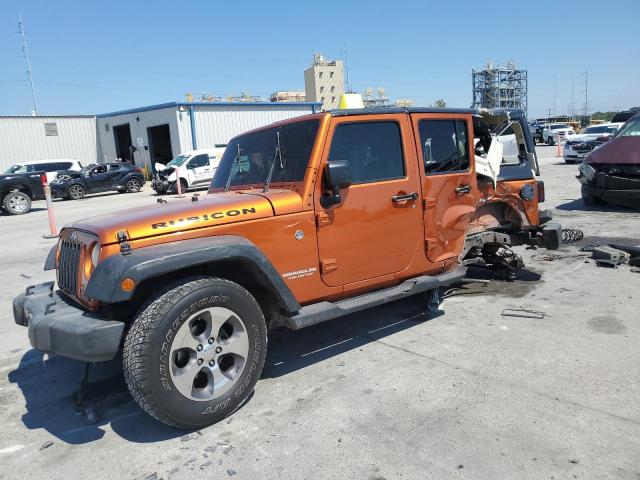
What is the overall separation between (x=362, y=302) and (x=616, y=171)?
7908 millimetres

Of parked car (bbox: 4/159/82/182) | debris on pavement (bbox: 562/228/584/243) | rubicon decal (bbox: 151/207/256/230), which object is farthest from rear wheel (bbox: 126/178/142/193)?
rubicon decal (bbox: 151/207/256/230)

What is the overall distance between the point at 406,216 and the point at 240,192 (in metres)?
1.40

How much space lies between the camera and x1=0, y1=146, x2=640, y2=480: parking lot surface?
272cm

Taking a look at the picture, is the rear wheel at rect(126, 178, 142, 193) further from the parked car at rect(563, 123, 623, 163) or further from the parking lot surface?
the parking lot surface

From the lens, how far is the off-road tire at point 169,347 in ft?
9.30

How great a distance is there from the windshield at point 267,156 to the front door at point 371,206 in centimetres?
19

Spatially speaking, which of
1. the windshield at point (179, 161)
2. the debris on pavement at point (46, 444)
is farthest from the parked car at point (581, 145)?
the debris on pavement at point (46, 444)

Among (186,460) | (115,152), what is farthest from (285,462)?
(115,152)

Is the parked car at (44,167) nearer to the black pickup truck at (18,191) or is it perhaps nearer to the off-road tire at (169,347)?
the black pickup truck at (18,191)

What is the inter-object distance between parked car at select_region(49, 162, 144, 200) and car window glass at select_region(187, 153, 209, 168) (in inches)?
170

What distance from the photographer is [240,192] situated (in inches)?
160

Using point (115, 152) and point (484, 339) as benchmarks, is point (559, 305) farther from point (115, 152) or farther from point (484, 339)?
point (115, 152)

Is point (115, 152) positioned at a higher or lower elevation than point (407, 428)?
higher

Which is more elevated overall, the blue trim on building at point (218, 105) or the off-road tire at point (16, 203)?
the blue trim on building at point (218, 105)
